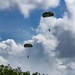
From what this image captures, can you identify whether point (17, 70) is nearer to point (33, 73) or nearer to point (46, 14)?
point (33, 73)

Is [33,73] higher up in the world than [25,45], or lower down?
higher up

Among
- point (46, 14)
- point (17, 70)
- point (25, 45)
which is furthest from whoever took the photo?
point (17, 70)

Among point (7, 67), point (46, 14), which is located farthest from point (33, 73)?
point (46, 14)

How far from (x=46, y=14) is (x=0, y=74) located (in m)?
51.9

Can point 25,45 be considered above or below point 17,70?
below

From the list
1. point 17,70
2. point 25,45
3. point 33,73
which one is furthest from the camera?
point 33,73

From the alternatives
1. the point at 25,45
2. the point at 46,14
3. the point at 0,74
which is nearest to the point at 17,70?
the point at 0,74

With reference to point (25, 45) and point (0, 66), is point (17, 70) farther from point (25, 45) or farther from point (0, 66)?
point (25, 45)

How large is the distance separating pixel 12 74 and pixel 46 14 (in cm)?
5277

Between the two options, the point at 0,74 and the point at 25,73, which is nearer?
the point at 0,74

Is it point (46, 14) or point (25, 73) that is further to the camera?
point (25, 73)

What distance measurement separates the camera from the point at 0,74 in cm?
12238

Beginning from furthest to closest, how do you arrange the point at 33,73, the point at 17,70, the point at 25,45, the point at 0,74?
the point at 33,73 < the point at 17,70 < the point at 0,74 < the point at 25,45

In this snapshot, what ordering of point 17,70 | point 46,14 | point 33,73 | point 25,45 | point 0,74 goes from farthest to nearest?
point 33,73
point 17,70
point 0,74
point 25,45
point 46,14
